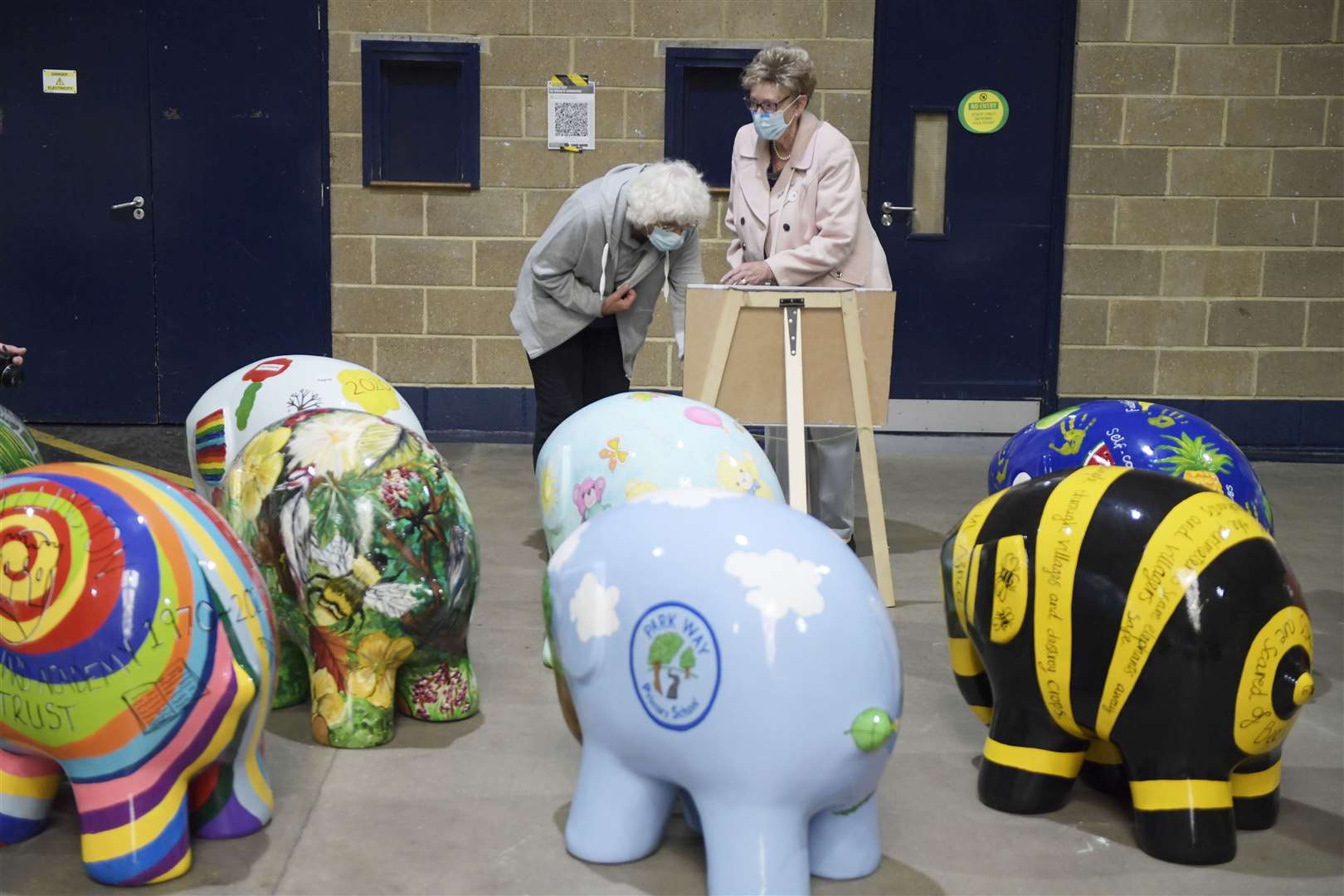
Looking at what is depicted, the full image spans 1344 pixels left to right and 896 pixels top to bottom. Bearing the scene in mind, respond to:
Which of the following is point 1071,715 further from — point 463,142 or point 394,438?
point 463,142

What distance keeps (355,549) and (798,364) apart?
6.28ft

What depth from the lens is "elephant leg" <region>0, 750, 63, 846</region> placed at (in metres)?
2.87

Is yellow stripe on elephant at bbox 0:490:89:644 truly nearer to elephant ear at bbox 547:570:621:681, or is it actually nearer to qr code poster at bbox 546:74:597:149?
elephant ear at bbox 547:570:621:681

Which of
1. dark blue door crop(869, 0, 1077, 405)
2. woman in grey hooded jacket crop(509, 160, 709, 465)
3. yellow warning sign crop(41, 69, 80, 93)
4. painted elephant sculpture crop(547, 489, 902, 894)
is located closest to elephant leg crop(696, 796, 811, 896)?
painted elephant sculpture crop(547, 489, 902, 894)

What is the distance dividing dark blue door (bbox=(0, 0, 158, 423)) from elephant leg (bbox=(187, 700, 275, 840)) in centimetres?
499

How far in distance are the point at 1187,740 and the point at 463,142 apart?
5.35 meters

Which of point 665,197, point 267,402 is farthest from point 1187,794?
point 665,197

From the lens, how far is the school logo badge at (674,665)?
2.52 metres

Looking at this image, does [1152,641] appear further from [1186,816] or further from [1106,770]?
[1106,770]

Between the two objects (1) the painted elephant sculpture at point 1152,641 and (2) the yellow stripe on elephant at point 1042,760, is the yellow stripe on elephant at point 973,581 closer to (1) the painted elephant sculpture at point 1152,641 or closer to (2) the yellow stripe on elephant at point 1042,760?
(1) the painted elephant sculpture at point 1152,641

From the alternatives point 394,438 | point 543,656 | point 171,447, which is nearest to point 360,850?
point 394,438

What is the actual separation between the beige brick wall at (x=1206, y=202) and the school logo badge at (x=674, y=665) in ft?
17.8

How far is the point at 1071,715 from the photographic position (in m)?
2.95

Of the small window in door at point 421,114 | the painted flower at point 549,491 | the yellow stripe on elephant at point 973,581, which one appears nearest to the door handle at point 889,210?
the small window in door at point 421,114
